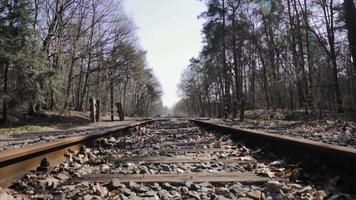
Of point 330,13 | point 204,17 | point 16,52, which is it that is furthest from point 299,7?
point 16,52

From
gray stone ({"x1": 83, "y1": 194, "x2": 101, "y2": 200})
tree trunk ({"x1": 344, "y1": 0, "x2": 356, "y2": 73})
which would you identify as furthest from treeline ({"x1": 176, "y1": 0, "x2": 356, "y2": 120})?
gray stone ({"x1": 83, "y1": 194, "x2": 101, "y2": 200})

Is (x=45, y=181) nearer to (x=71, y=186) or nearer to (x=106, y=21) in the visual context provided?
(x=71, y=186)

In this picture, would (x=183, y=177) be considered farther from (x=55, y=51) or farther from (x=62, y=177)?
(x=55, y=51)

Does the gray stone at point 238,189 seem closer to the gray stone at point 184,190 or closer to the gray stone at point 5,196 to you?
the gray stone at point 184,190

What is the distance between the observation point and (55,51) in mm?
26719

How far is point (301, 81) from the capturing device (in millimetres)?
22531

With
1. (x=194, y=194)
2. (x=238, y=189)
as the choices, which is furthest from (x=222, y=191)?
(x=194, y=194)

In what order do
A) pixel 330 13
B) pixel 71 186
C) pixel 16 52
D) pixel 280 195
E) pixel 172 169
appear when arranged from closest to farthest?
1. pixel 280 195
2. pixel 71 186
3. pixel 172 169
4. pixel 16 52
5. pixel 330 13

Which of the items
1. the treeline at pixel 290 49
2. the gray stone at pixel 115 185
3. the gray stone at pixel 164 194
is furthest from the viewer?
the treeline at pixel 290 49

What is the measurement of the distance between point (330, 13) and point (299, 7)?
7.21 feet

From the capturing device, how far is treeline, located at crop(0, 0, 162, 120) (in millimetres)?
19047

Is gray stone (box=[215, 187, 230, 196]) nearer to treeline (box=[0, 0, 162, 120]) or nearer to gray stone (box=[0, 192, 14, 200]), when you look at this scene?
gray stone (box=[0, 192, 14, 200])

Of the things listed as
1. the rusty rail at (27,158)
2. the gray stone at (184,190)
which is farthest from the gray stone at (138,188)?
the rusty rail at (27,158)

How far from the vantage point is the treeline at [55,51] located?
750 inches
